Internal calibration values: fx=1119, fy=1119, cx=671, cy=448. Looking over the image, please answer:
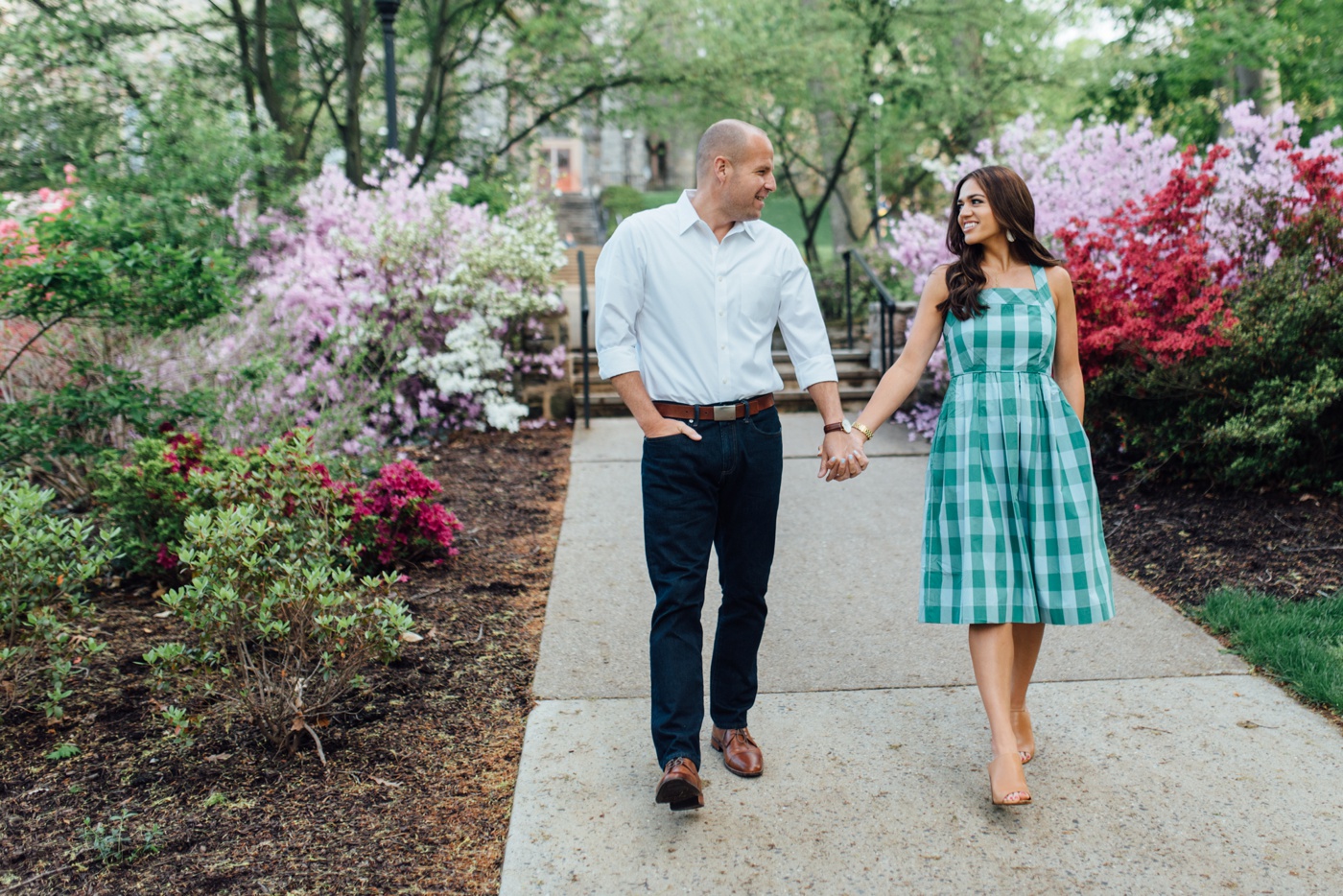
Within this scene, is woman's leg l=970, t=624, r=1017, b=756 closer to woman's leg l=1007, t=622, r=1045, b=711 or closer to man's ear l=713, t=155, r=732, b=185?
woman's leg l=1007, t=622, r=1045, b=711

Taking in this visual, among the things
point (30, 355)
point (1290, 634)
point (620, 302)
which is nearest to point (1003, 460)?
point (620, 302)

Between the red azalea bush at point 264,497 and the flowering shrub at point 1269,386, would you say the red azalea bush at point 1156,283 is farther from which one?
the red azalea bush at point 264,497

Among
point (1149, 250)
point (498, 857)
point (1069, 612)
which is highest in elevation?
point (1149, 250)

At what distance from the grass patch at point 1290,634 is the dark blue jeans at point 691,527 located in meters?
1.99

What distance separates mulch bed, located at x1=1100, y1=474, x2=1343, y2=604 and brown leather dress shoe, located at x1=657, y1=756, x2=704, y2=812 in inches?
111

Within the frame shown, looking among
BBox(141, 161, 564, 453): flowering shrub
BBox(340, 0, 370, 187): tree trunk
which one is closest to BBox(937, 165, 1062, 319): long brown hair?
BBox(141, 161, 564, 453): flowering shrub

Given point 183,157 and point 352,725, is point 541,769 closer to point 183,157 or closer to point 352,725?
point 352,725

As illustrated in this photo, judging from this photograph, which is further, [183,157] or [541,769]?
[183,157]

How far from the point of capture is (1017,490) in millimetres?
3113

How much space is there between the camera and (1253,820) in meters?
2.91

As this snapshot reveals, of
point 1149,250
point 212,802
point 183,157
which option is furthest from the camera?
point 183,157

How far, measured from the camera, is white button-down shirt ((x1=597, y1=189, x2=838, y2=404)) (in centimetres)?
298

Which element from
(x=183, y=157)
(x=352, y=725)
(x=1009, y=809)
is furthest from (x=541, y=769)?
(x=183, y=157)

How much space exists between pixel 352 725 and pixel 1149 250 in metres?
5.13
